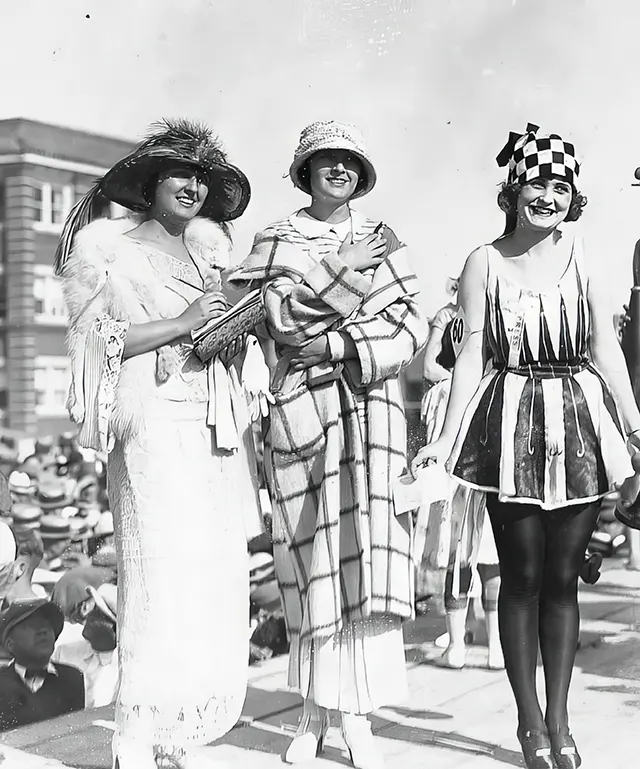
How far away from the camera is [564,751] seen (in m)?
2.77

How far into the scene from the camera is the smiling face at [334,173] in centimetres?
290

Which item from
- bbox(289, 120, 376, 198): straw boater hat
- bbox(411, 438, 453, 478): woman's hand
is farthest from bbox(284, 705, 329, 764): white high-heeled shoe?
bbox(289, 120, 376, 198): straw boater hat

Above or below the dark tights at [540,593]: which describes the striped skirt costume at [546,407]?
above

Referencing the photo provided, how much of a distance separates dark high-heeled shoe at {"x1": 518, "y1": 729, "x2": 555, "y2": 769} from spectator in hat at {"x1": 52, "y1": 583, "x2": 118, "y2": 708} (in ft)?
4.89

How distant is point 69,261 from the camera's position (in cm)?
278

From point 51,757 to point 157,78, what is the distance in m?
2.18

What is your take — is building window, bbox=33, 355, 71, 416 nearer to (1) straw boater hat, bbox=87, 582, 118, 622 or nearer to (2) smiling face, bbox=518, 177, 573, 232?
(1) straw boater hat, bbox=87, 582, 118, 622

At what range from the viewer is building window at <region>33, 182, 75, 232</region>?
10.9 feet

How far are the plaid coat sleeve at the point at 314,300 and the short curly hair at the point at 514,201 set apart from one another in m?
0.44

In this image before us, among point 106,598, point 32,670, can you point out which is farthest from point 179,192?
point 32,670

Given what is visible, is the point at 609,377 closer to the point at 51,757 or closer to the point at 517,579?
the point at 517,579

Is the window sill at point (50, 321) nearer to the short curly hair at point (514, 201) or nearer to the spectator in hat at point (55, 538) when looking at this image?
the spectator in hat at point (55, 538)

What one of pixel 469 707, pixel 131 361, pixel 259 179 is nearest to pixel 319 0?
pixel 259 179

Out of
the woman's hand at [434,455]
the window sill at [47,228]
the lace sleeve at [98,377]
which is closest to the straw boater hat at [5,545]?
the lace sleeve at [98,377]
